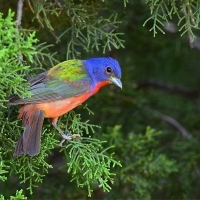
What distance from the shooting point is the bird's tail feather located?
350 cm


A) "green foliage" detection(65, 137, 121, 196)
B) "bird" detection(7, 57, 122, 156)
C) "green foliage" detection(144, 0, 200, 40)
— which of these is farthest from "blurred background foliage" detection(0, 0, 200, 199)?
"green foliage" detection(65, 137, 121, 196)

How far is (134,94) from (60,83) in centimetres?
187

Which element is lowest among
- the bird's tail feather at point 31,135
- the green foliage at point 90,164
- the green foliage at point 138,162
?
the green foliage at point 138,162

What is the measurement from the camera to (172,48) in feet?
21.9

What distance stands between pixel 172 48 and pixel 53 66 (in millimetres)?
2784

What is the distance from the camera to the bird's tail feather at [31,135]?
11.5 feet

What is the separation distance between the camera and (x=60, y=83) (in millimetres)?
4074

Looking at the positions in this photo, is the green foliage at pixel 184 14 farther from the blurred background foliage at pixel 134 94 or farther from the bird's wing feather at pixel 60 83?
the bird's wing feather at pixel 60 83

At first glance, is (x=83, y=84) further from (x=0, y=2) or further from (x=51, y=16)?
(x=0, y=2)

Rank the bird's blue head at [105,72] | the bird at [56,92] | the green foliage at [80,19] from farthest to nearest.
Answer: the bird's blue head at [105,72] < the green foliage at [80,19] < the bird at [56,92]

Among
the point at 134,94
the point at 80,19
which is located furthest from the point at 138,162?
the point at 80,19

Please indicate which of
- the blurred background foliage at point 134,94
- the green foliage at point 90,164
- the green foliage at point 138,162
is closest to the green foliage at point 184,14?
the blurred background foliage at point 134,94

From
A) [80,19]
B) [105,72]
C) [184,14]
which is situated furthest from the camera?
[105,72]

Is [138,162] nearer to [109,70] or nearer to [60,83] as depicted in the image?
[109,70]
